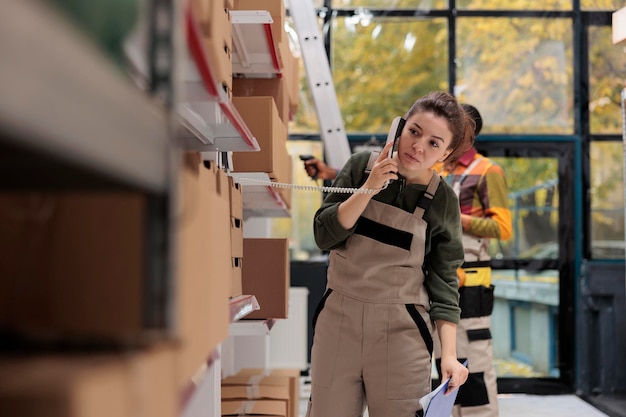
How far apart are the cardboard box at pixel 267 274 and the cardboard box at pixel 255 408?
0.42 meters

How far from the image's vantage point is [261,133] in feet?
7.98

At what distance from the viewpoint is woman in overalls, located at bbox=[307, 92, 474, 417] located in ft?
6.86

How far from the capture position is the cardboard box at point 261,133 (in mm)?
2410

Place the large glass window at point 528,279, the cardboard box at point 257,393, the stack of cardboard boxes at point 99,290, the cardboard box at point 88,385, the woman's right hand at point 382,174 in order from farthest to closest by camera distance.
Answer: the large glass window at point 528,279, the cardboard box at point 257,393, the woman's right hand at point 382,174, the stack of cardboard boxes at point 99,290, the cardboard box at point 88,385

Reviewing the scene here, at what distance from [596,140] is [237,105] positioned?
415 centimetres

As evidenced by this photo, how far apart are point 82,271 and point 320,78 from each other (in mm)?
2888

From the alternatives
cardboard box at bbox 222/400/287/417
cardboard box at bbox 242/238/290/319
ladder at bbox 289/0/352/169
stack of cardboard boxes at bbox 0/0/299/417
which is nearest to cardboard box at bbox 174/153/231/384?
stack of cardboard boxes at bbox 0/0/299/417

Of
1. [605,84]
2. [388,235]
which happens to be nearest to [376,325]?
[388,235]

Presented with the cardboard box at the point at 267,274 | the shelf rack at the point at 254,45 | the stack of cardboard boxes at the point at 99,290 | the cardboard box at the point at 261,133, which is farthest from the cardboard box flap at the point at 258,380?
the stack of cardboard boxes at the point at 99,290

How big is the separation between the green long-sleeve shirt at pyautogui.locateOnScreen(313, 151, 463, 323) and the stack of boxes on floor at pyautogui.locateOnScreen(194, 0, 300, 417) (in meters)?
0.32

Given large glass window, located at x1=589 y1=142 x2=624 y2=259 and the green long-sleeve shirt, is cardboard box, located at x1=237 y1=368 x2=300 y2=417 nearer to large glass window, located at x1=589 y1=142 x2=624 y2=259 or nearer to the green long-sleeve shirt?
the green long-sleeve shirt

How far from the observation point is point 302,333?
5543 millimetres

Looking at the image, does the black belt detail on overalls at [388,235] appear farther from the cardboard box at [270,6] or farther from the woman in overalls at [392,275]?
the cardboard box at [270,6]

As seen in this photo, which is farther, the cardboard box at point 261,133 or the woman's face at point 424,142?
the cardboard box at point 261,133
